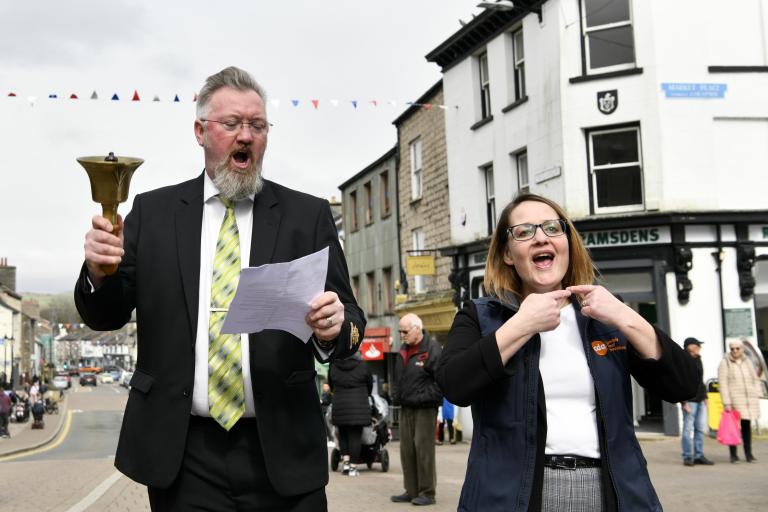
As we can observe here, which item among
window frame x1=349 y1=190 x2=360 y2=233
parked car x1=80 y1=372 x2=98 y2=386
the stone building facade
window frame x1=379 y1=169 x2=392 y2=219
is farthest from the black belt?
parked car x1=80 y1=372 x2=98 y2=386

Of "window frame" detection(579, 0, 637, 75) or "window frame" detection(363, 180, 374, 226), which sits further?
"window frame" detection(363, 180, 374, 226)

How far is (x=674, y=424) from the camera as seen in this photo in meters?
19.1

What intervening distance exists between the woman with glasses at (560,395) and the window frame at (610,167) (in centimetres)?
1710

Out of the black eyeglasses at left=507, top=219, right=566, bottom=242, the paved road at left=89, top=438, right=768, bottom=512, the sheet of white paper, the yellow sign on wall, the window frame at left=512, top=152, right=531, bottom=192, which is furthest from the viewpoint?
the yellow sign on wall

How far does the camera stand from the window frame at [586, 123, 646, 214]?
1964 cm

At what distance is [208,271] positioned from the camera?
3.25m

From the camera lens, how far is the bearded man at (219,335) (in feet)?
9.93

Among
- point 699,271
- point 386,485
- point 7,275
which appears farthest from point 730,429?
point 7,275

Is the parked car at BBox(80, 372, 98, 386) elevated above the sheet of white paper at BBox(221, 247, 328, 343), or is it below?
below

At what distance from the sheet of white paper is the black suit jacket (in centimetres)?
20

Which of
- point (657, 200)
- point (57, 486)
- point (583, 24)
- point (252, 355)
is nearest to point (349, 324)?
point (252, 355)

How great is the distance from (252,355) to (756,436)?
17842mm

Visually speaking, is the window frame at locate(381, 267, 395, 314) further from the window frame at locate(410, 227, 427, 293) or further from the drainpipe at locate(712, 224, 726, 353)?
the drainpipe at locate(712, 224, 726, 353)

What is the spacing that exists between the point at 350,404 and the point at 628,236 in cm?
821
